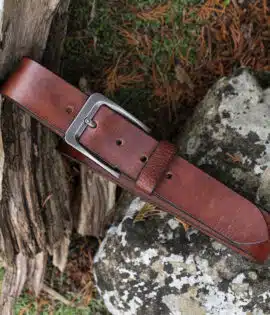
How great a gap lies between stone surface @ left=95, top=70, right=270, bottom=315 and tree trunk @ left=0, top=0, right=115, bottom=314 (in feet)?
1.52

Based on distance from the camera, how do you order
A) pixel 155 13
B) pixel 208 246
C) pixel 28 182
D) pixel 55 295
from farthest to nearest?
pixel 55 295, pixel 155 13, pixel 28 182, pixel 208 246

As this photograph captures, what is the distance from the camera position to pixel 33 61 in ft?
7.82

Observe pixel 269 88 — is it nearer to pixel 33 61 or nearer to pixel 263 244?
pixel 263 244

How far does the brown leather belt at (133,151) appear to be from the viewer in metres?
2.41

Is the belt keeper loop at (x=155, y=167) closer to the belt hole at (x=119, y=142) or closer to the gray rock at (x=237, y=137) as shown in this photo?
the belt hole at (x=119, y=142)

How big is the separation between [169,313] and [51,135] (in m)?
1.35

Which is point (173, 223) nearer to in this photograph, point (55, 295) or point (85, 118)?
point (85, 118)

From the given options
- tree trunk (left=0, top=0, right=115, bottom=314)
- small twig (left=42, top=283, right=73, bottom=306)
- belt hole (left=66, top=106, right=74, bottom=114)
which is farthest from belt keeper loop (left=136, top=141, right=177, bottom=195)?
small twig (left=42, top=283, right=73, bottom=306)

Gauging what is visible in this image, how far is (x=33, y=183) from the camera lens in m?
2.81

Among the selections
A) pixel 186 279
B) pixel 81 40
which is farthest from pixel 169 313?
pixel 81 40

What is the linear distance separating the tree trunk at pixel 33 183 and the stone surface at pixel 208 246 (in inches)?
18.2

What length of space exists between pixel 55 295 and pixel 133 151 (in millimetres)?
1576

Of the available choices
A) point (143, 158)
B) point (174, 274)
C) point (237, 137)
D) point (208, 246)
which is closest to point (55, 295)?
point (174, 274)

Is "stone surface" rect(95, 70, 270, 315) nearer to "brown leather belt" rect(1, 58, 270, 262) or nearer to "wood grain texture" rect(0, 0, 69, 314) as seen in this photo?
"brown leather belt" rect(1, 58, 270, 262)
